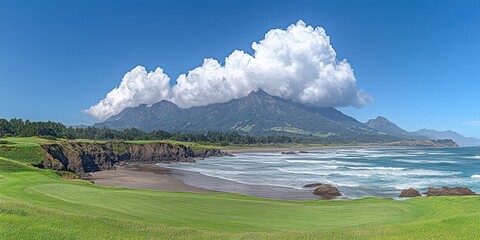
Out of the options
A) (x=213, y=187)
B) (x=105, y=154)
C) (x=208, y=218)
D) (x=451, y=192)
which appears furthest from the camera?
(x=105, y=154)

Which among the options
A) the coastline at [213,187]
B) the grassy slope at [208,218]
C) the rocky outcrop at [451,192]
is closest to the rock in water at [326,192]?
the coastline at [213,187]

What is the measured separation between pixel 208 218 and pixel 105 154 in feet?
266

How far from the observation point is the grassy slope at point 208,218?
15.1 m

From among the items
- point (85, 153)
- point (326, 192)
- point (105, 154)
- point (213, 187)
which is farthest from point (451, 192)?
point (105, 154)

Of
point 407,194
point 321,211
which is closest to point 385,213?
point 321,211

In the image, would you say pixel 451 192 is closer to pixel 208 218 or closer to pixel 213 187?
pixel 213 187

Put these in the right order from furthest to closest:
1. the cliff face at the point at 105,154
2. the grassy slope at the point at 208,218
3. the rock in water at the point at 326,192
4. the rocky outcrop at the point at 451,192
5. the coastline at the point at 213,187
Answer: the cliff face at the point at 105,154 → the coastline at the point at 213,187 → the rock in water at the point at 326,192 → the rocky outcrop at the point at 451,192 → the grassy slope at the point at 208,218

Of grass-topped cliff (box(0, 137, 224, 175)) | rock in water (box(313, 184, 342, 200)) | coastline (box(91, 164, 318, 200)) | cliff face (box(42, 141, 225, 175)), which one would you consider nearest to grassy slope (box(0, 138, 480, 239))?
rock in water (box(313, 184, 342, 200))

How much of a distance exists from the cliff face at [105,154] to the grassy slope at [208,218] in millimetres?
41198

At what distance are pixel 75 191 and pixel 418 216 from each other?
21732 millimetres

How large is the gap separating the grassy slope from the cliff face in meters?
41.2

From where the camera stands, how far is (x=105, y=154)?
94.0 metres

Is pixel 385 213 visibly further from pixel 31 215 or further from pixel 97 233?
pixel 31 215

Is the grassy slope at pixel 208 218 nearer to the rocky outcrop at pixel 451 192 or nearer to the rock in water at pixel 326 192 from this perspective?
the rock in water at pixel 326 192
